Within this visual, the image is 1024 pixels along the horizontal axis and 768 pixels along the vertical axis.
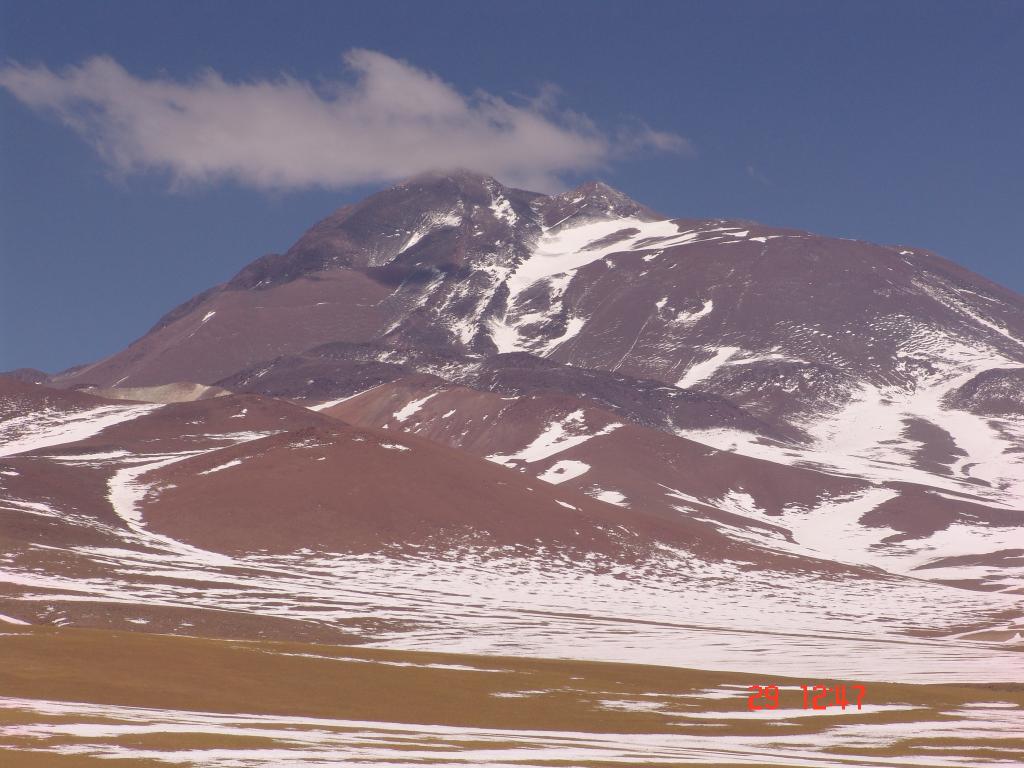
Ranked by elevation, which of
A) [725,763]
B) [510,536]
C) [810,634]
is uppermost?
[510,536]

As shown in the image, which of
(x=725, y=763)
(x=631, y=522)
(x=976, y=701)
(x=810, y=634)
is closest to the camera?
(x=725, y=763)

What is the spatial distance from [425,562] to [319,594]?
33009mm

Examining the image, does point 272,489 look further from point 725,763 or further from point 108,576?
point 725,763

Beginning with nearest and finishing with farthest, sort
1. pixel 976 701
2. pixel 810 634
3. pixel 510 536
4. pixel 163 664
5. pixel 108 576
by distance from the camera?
pixel 163 664, pixel 976 701, pixel 108 576, pixel 810 634, pixel 510 536

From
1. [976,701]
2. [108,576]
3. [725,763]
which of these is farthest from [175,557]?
[725,763]

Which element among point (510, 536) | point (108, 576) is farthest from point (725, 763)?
point (510, 536)

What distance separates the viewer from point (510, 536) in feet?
566

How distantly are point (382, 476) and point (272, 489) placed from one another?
52.4ft

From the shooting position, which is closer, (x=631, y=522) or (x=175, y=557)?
(x=175, y=557)

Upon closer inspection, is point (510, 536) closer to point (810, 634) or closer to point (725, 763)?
point (810, 634)

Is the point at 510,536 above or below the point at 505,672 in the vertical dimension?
above
